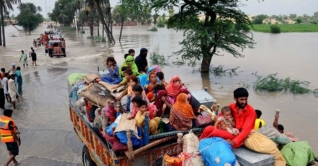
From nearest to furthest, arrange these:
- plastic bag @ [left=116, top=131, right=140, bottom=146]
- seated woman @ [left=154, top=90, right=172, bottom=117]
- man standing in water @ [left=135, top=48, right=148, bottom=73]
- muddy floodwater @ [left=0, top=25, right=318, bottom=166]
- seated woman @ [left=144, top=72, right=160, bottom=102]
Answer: plastic bag @ [left=116, top=131, right=140, bottom=146], seated woman @ [left=154, top=90, right=172, bottom=117], seated woman @ [left=144, top=72, right=160, bottom=102], muddy floodwater @ [left=0, top=25, right=318, bottom=166], man standing in water @ [left=135, top=48, right=148, bottom=73]

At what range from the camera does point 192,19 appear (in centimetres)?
1570

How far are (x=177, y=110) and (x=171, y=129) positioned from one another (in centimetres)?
30

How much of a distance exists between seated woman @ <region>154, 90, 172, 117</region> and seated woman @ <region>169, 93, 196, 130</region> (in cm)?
45

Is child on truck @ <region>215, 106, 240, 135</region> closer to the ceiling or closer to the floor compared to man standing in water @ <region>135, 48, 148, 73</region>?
closer to the floor

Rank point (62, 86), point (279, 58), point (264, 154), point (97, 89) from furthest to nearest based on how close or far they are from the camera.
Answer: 1. point (279, 58)
2. point (62, 86)
3. point (97, 89)
4. point (264, 154)

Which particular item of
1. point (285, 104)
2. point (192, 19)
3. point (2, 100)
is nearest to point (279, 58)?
point (192, 19)

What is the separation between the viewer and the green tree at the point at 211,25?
14.9 m

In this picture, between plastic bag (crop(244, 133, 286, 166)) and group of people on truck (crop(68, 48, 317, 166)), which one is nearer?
plastic bag (crop(244, 133, 286, 166))

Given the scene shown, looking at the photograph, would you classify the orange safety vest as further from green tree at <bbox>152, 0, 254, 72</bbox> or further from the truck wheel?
green tree at <bbox>152, 0, 254, 72</bbox>

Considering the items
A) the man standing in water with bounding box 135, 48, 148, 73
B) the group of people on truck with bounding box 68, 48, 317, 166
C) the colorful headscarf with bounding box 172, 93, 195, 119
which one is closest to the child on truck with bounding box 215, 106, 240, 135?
the group of people on truck with bounding box 68, 48, 317, 166

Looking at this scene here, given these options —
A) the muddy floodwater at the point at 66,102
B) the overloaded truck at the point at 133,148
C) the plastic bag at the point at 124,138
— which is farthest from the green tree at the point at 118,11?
the plastic bag at the point at 124,138

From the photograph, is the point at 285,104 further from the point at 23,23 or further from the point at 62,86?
the point at 23,23

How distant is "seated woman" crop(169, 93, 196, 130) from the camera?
3875 mm

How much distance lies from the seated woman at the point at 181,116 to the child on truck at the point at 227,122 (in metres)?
0.64
